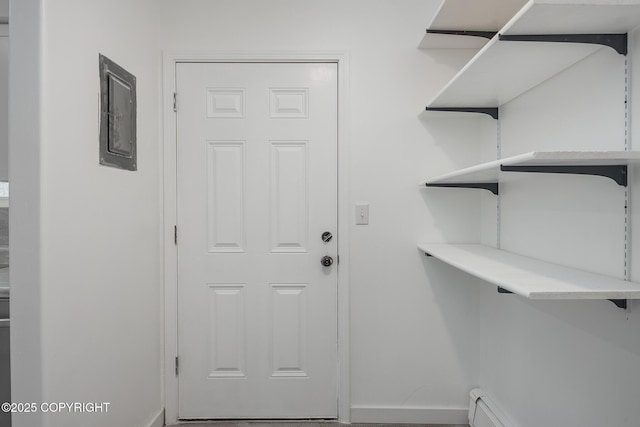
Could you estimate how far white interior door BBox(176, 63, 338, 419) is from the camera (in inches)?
85.8

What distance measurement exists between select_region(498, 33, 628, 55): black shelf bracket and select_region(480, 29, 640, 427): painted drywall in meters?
0.03

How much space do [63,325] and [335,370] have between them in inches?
54.9

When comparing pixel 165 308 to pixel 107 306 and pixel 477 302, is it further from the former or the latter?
pixel 477 302

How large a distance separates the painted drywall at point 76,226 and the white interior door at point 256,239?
259 millimetres

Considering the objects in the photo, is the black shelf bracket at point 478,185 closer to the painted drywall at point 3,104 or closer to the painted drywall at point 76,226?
the painted drywall at point 76,226

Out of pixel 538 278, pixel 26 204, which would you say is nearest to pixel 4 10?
pixel 26 204

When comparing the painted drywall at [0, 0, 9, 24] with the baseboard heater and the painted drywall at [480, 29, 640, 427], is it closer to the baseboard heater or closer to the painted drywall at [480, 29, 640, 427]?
the painted drywall at [480, 29, 640, 427]

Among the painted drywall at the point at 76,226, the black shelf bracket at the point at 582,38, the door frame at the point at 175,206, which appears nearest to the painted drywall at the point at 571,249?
the black shelf bracket at the point at 582,38

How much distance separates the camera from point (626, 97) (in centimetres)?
116

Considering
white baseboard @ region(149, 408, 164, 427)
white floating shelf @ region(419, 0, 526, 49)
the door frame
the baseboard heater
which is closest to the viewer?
white floating shelf @ region(419, 0, 526, 49)

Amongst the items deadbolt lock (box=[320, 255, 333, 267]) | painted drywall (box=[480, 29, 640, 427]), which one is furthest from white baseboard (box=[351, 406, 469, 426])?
deadbolt lock (box=[320, 255, 333, 267])

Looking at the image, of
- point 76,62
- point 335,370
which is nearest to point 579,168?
point 335,370

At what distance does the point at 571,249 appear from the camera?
4.58 feet

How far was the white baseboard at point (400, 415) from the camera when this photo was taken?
2182 millimetres
